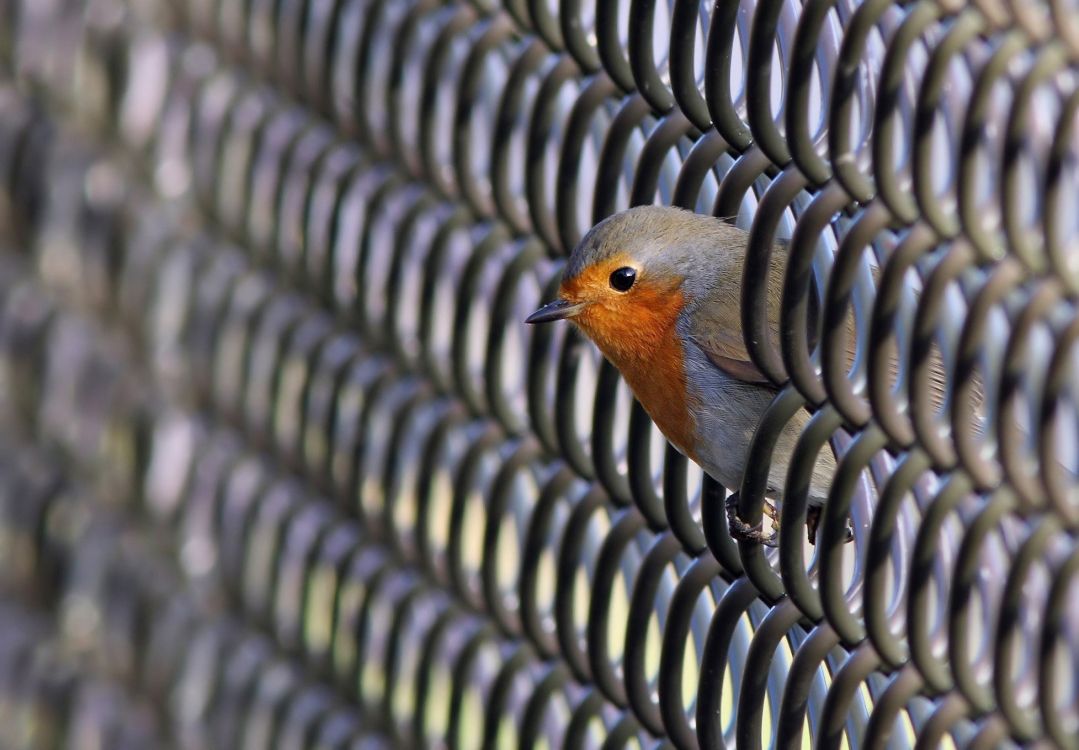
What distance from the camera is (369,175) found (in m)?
3.29

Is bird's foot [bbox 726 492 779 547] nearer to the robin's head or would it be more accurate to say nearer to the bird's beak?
the robin's head

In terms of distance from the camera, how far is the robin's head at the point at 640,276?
7.41 ft

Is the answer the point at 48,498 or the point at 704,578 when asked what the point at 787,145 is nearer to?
the point at 704,578

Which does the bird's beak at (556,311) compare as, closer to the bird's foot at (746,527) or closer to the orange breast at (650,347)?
the orange breast at (650,347)

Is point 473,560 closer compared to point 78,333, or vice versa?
point 473,560

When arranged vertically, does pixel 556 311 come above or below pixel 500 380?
above

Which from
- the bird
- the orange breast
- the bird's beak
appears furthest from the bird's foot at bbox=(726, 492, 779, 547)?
the bird's beak

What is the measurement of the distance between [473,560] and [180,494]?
1561 millimetres

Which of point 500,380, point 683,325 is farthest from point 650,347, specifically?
point 500,380

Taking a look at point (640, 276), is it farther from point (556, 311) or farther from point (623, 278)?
point (556, 311)

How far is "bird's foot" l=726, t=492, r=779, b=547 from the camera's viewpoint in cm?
188

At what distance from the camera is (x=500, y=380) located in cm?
279

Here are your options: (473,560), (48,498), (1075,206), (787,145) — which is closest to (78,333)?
(48,498)

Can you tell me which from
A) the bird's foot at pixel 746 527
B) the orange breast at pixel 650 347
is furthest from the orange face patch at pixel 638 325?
the bird's foot at pixel 746 527
